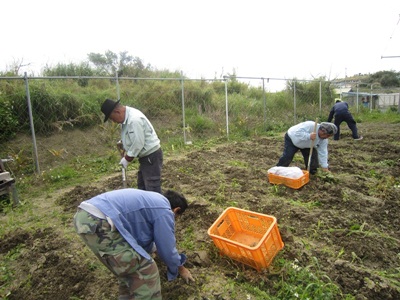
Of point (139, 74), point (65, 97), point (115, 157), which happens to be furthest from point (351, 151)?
point (139, 74)

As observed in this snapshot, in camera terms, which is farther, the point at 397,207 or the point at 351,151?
the point at 351,151

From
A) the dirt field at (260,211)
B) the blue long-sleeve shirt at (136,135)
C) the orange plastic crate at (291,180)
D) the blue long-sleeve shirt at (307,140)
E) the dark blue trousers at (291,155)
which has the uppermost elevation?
the blue long-sleeve shirt at (136,135)

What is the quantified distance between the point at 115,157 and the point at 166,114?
309 cm

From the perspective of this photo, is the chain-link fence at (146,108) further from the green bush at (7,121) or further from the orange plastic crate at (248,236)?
the orange plastic crate at (248,236)

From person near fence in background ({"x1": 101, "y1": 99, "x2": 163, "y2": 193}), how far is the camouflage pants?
5.14ft

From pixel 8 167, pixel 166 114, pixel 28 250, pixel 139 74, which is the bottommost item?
pixel 28 250

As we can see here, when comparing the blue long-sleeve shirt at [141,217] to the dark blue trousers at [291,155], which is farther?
the dark blue trousers at [291,155]

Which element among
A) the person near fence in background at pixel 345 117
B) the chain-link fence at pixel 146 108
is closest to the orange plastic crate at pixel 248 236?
the chain-link fence at pixel 146 108

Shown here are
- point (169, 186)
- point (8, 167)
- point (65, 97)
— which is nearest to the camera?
point (169, 186)

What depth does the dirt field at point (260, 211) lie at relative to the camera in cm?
247

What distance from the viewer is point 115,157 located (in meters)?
7.04

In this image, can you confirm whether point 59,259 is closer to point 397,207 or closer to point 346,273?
point 346,273

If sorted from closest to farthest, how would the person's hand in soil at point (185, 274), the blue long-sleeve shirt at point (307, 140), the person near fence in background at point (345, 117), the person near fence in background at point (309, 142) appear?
the person's hand in soil at point (185, 274)
the person near fence in background at point (309, 142)
the blue long-sleeve shirt at point (307, 140)
the person near fence in background at point (345, 117)

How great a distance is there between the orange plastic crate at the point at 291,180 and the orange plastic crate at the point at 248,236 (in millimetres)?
1650
